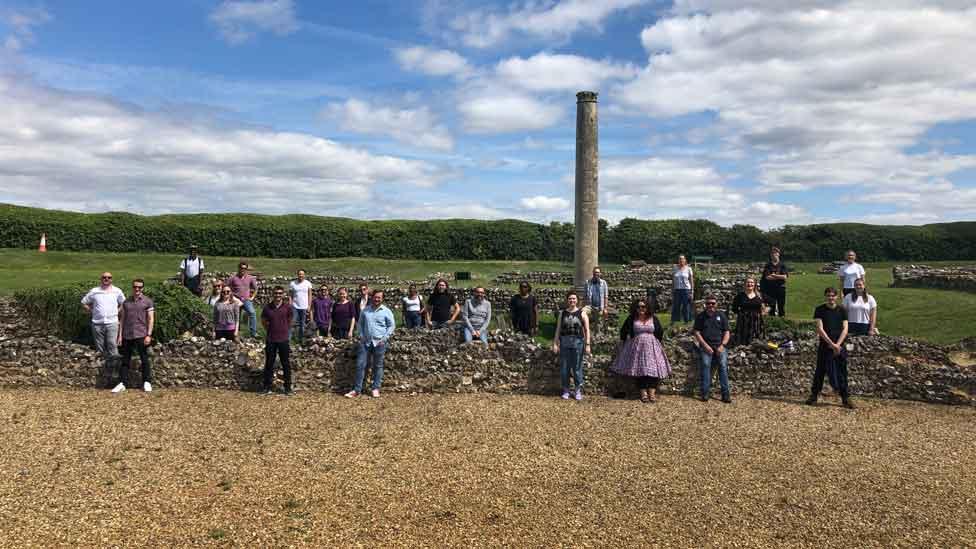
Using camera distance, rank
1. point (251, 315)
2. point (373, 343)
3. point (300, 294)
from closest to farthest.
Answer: point (373, 343), point (300, 294), point (251, 315)

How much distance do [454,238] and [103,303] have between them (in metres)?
32.7

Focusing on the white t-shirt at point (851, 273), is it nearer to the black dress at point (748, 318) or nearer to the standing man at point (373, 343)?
the black dress at point (748, 318)

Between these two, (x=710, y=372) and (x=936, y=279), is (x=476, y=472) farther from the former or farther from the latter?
(x=936, y=279)

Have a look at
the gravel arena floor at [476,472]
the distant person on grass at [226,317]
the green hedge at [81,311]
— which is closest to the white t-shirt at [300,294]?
the distant person on grass at [226,317]

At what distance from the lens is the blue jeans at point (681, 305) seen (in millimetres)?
15750

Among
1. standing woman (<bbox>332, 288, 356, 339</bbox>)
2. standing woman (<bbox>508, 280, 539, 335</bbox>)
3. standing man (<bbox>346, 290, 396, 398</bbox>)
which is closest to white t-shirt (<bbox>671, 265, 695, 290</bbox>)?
standing woman (<bbox>508, 280, 539, 335</bbox>)

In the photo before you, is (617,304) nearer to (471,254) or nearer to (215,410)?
(215,410)

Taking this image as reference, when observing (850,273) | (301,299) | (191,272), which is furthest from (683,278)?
(191,272)

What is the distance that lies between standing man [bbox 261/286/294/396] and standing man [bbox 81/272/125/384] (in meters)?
2.71

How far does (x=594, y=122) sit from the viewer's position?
17.2 meters

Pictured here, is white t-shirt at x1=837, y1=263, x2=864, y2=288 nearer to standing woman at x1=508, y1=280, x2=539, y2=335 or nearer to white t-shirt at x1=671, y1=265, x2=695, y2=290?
white t-shirt at x1=671, y1=265, x2=695, y2=290

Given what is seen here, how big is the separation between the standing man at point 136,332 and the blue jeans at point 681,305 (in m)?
11.0

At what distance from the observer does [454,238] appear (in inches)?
1714

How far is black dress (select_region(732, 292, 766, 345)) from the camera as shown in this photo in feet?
41.8
